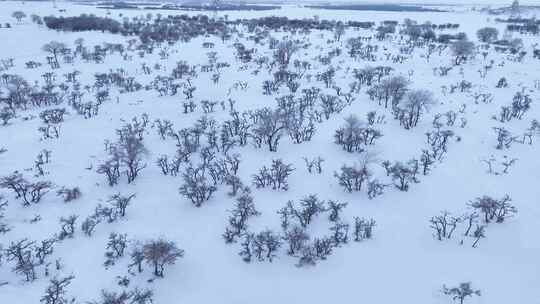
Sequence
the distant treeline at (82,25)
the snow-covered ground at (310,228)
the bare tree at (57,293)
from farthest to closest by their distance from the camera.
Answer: the distant treeline at (82,25) < the snow-covered ground at (310,228) < the bare tree at (57,293)

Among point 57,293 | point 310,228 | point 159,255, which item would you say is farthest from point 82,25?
point 310,228

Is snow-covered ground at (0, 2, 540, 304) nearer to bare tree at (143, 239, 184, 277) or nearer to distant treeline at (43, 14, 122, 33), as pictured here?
bare tree at (143, 239, 184, 277)

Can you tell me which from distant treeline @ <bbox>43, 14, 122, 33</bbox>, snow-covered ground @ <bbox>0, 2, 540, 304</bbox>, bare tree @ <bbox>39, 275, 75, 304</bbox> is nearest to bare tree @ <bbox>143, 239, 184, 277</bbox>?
snow-covered ground @ <bbox>0, 2, 540, 304</bbox>

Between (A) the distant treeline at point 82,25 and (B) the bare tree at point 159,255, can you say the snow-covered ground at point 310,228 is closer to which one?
(B) the bare tree at point 159,255

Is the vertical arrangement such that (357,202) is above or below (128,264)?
above

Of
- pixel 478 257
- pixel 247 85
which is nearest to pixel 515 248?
pixel 478 257

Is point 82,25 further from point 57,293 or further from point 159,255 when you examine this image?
point 57,293

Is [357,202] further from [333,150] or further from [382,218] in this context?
[333,150]

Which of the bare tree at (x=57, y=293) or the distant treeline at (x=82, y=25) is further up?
the distant treeline at (x=82, y=25)

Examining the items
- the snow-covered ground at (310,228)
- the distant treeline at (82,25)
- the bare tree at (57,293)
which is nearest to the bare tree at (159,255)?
the snow-covered ground at (310,228)
